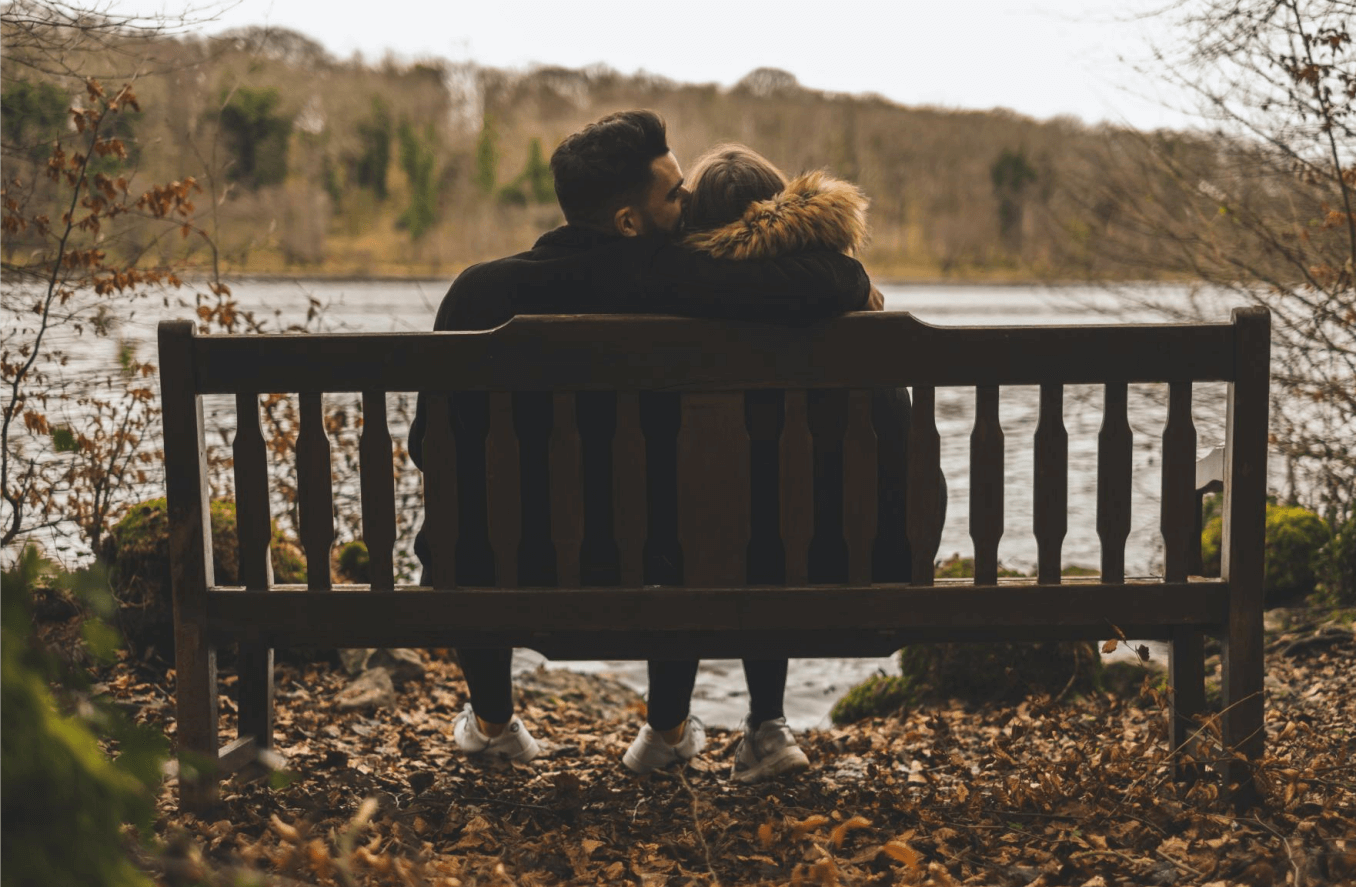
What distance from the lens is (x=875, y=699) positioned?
5.23 m

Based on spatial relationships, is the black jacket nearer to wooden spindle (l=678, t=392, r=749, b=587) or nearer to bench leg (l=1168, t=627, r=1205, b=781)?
wooden spindle (l=678, t=392, r=749, b=587)

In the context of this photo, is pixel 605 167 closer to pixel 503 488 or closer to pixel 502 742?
pixel 503 488

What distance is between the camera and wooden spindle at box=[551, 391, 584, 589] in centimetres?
298

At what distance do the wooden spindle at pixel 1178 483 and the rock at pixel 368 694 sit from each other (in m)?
3.07

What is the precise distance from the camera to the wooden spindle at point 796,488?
2.99 metres

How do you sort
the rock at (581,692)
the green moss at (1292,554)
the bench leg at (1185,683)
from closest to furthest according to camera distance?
the bench leg at (1185,683) < the rock at (581,692) < the green moss at (1292,554)

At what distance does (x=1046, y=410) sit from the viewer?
3.01 m

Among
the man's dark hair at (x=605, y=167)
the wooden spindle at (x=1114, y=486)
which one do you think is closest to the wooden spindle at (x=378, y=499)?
the man's dark hair at (x=605, y=167)

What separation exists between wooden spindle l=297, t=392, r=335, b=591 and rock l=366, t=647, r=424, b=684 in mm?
2335

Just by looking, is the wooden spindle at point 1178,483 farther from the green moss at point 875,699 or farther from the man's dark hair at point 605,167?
the green moss at point 875,699

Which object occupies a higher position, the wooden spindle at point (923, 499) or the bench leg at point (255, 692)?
the wooden spindle at point (923, 499)

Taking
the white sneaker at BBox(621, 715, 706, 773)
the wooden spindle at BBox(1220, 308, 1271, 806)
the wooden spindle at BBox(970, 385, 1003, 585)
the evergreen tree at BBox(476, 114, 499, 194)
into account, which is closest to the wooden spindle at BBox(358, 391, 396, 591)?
the white sneaker at BBox(621, 715, 706, 773)

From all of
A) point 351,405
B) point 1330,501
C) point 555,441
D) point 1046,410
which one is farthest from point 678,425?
point 351,405

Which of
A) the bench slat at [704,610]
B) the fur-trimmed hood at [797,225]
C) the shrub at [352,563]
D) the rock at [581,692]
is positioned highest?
the fur-trimmed hood at [797,225]
